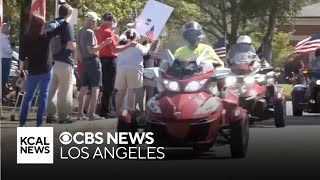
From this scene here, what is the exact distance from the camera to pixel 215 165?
9.81m

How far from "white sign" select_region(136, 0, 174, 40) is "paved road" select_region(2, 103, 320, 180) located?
6157 mm

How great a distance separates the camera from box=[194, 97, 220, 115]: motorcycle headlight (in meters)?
10.1

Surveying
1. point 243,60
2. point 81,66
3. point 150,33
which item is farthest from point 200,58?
point 150,33

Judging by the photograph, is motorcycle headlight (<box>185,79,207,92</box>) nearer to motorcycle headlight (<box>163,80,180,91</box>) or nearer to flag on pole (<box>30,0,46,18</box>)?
motorcycle headlight (<box>163,80,180,91</box>)

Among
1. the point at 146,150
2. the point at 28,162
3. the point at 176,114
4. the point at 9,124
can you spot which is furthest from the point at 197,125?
the point at 9,124

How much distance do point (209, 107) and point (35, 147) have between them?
7.05 feet

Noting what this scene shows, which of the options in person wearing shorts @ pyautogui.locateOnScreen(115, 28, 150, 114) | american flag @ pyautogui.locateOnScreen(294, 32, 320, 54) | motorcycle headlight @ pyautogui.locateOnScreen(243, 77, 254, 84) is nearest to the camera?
person wearing shorts @ pyautogui.locateOnScreen(115, 28, 150, 114)

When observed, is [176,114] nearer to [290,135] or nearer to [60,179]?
[60,179]

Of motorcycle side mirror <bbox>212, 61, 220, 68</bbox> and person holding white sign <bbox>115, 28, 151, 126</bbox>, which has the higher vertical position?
motorcycle side mirror <bbox>212, 61, 220, 68</bbox>

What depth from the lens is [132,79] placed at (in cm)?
1456

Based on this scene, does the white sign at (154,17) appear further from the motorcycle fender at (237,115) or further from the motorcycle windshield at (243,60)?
the motorcycle fender at (237,115)

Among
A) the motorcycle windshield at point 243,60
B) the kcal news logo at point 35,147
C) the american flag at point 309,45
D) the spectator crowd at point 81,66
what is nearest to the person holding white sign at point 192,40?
the spectator crowd at point 81,66

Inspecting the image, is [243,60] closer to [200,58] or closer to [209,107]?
[200,58]

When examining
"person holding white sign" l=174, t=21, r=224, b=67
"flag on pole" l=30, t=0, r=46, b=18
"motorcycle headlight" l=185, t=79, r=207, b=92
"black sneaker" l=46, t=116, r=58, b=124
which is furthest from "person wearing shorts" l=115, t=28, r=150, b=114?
"motorcycle headlight" l=185, t=79, r=207, b=92
